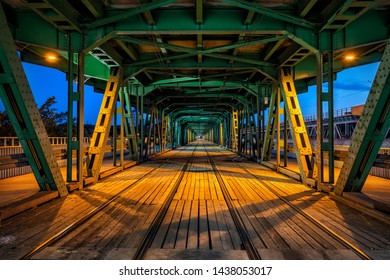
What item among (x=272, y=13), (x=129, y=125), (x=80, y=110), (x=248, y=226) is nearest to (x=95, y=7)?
(x=80, y=110)

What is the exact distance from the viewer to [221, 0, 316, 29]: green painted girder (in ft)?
21.4

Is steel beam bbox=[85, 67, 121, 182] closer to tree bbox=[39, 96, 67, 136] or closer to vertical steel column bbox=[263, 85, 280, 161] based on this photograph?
vertical steel column bbox=[263, 85, 280, 161]

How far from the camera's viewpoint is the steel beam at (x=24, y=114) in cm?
523

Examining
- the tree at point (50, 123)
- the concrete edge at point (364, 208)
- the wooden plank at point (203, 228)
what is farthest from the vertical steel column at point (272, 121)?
the tree at point (50, 123)

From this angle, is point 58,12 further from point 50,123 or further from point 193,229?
point 50,123

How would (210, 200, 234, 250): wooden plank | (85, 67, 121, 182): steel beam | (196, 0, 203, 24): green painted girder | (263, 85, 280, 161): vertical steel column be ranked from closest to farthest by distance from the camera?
1. (210, 200, 234, 250): wooden plank
2. (196, 0, 203, 24): green painted girder
3. (85, 67, 121, 182): steel beam
4. (263, 85, 280, 161): vertical steel column

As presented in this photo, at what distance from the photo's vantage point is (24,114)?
570 centimetres

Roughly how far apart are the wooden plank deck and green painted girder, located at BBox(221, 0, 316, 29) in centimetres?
454

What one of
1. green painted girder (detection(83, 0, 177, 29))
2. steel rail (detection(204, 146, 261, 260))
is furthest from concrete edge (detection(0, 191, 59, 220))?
green painted girder (detection(83, 0, 177, 29))

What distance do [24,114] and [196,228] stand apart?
4211 millimetres

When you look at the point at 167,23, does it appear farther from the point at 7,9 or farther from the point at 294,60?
the point at 294,60

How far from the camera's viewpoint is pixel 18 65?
552 centimetres

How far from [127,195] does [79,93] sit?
320 cm

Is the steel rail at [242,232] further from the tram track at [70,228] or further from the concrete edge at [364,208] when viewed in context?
the tram track at [70,228]
